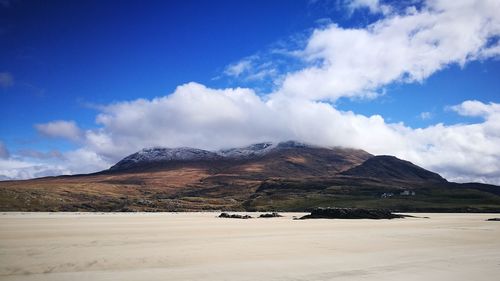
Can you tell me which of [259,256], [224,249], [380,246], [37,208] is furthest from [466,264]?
[37,208]

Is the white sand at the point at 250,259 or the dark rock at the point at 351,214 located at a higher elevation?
the dark rock at the point at 351,214

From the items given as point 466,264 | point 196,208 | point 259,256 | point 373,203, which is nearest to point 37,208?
point 196,208

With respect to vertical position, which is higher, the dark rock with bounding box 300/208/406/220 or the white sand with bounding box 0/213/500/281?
the dark rock with bounding box 300/208/406/220

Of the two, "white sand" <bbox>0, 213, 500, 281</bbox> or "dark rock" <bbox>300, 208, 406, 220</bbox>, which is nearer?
"white sand" <bbox>0, 213, 500, 281</bbox>

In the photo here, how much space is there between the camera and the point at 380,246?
2128 centimetres

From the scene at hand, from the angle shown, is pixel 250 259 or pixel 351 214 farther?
pixel 351 214

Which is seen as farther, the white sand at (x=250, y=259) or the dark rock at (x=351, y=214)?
the dark rock at (x=351, y=214)

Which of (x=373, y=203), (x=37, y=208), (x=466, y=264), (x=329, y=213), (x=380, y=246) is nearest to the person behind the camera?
(x=466, y=264)

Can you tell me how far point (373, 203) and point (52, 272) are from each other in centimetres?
8333

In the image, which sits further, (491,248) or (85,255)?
(491,248)

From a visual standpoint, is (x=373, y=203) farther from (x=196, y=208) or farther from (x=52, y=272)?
(x=52, y=272)

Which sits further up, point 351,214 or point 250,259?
point 351,214

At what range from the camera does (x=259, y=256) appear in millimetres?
17562

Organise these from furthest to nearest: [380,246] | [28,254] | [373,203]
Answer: [373,203], [380,246], [28,254]
